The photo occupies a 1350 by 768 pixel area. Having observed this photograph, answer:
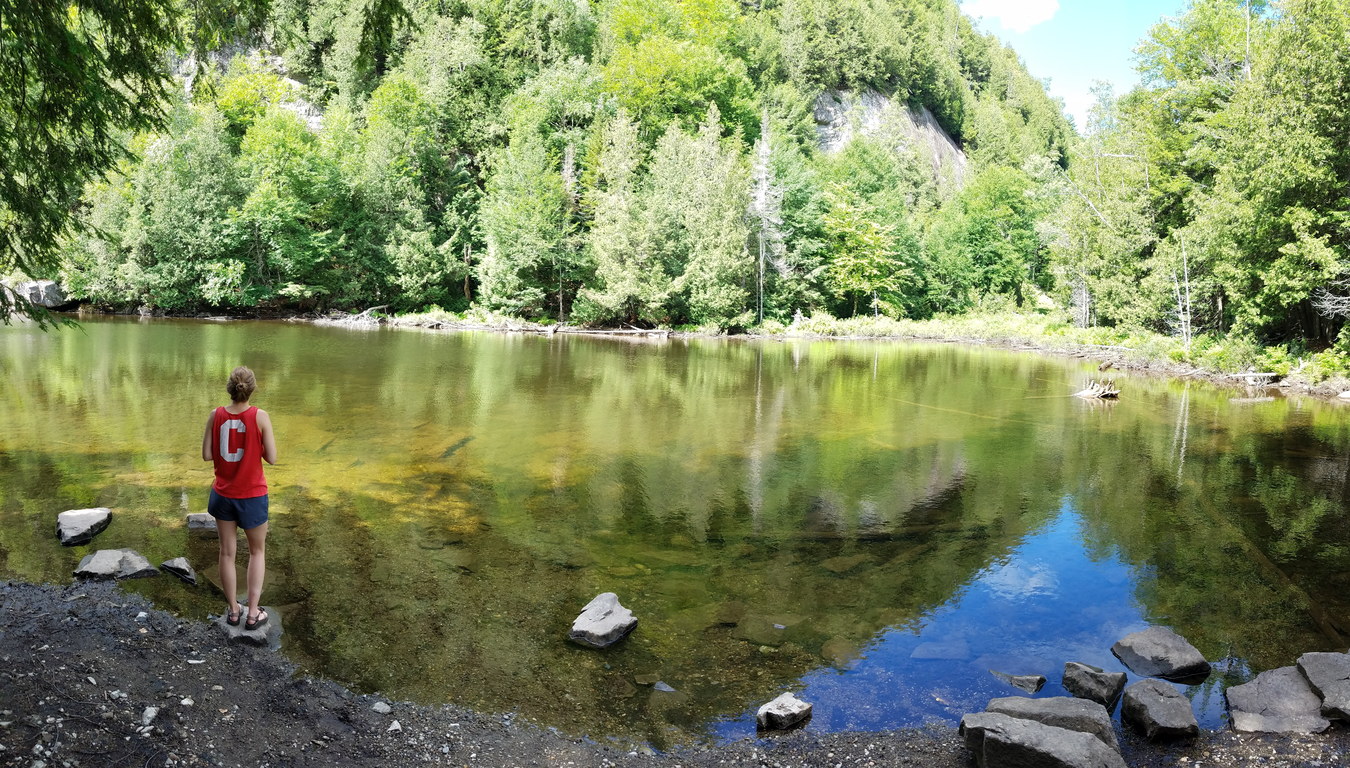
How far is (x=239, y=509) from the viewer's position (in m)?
6.11

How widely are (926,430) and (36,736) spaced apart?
1587 centimetres

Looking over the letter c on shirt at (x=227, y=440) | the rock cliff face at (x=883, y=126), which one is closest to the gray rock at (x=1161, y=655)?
the letter c on shirt at (x=227, y=440)

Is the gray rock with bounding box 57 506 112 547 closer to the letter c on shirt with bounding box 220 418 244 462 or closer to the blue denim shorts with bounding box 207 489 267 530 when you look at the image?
the blue denim shorts with bounding box 207 489 267 530

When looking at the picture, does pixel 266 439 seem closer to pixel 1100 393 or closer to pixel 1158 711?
pixel 1158 711

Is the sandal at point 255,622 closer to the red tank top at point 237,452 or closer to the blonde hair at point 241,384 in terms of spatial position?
the red tank top at point 237,452

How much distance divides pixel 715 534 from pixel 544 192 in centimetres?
4321

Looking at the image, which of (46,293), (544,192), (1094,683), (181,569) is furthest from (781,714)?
(46,293)

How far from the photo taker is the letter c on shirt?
5910mm

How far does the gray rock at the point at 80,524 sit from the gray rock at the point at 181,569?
57.7 inches

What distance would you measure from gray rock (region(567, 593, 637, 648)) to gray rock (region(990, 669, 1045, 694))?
120 inches

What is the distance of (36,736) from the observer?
4082 mm

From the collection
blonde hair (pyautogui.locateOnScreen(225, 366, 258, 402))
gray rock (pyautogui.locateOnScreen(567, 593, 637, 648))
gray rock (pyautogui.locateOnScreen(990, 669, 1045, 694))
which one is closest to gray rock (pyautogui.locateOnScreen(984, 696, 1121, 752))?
A: gray rock (pyautogui.locateOnScreen(990, 669, 1045, 694))

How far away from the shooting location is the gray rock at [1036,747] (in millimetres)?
4504

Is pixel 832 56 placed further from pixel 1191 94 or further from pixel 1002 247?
pixel 1191 94
